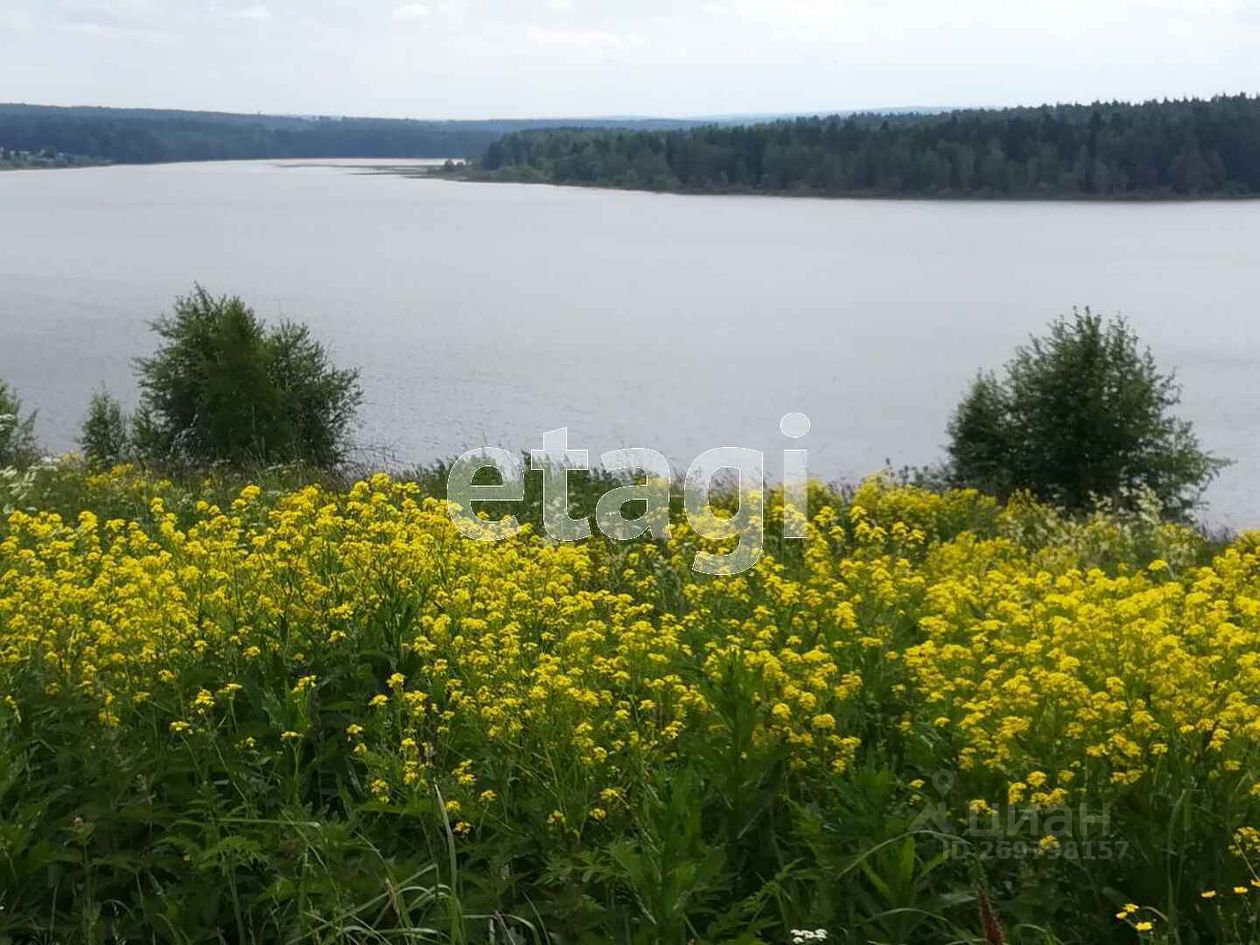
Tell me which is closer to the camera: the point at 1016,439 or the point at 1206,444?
the point at 1016,439

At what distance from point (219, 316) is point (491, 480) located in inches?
1030

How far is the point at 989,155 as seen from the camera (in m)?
134

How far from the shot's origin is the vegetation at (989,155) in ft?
427

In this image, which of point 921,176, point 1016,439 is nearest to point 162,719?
point 1016,439

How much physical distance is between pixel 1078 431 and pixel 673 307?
161 feet

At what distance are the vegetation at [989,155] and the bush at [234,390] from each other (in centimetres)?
10989

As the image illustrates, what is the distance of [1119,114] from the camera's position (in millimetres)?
134500

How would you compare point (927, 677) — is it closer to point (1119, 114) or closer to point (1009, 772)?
point (1009, 772)

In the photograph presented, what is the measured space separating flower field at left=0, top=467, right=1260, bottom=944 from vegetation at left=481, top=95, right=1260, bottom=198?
138 m

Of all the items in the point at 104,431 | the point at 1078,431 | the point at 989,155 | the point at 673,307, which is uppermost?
the point at 989,155
